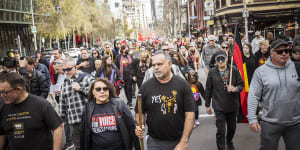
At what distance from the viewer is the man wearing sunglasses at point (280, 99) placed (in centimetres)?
374

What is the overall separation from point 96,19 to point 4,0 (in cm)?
2484

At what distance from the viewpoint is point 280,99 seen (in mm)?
3752

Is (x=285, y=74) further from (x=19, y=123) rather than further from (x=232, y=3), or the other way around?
(x=232, y=3)

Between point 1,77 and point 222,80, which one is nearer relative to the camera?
point 1,77

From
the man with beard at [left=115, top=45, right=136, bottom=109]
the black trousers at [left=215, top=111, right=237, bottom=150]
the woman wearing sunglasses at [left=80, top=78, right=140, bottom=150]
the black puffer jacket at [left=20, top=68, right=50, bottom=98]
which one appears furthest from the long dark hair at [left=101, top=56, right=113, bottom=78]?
the woman wearing sunglasses at [left=80, top=78, right=140, bottom=150]

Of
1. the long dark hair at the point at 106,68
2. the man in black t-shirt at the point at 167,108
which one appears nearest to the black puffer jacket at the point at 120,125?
the man in black t-shirt at the point at 167,108

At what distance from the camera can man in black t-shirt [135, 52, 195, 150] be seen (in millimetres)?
3477

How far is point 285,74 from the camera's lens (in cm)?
378

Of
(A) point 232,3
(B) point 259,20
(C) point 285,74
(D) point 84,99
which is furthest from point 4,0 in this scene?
(C) point 285,74

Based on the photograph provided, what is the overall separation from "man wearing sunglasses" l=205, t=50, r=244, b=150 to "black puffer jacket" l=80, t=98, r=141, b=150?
6.73 ft

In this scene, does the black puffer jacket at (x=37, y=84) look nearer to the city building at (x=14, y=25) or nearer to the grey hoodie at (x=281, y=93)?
the grey hoodie at (x=281, y=93)

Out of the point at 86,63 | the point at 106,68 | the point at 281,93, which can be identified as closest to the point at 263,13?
the point at 86,63

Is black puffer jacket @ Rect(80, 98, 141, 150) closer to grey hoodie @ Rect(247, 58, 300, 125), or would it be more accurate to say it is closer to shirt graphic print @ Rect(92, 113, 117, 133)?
shirt graphic print @ Rect(92, 113, 117, 133)

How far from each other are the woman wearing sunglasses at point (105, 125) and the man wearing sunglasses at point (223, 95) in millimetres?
2062
